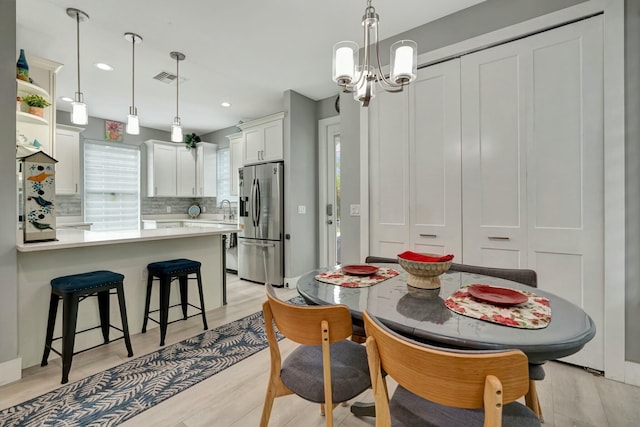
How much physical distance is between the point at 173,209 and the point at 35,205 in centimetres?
411

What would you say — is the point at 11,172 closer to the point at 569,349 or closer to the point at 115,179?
the point at 569,349

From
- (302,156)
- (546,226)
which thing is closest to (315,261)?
(302,156)

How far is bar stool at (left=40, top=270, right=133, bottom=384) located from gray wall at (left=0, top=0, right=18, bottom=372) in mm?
196

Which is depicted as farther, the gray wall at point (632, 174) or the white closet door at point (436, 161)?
the white closet door at point (436, 161)

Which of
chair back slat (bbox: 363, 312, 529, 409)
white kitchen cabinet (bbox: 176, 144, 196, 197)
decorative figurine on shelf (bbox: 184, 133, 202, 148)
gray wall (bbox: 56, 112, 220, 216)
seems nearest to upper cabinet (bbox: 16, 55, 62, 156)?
gray wall (bbox: 56, 112, 220, 216)

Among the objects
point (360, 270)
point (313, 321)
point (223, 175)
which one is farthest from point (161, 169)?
point (313, 321)

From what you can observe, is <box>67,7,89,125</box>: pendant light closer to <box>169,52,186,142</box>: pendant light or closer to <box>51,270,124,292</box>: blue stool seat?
<box>169,52,186,142</box>: pendant light

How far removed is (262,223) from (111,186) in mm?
3064

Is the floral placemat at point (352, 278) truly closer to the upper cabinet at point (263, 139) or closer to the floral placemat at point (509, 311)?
the floral placemat at point (509, 311)

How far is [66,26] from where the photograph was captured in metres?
2.63

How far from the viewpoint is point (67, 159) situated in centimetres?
448

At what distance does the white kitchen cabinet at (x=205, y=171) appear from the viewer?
5.87 meters

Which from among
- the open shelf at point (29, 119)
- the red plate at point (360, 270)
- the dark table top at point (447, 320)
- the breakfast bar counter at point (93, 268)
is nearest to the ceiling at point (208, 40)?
the open shelf at point (29, 119)

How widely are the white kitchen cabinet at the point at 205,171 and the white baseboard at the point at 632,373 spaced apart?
5.89 metres
